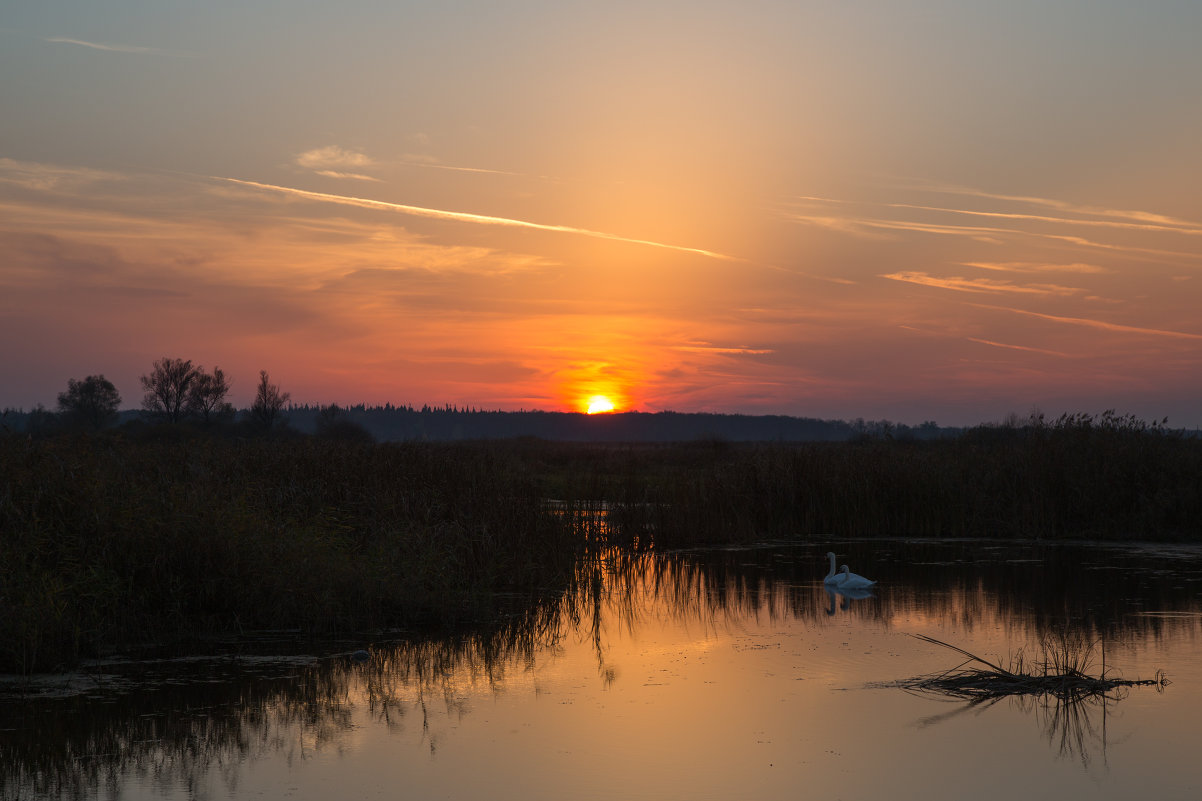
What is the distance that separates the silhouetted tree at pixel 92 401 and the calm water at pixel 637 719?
178ft

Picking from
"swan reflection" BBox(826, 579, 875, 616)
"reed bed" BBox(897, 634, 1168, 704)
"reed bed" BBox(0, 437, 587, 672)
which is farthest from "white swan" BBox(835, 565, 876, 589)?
"reed bed" BBox(897, 634, 1168, 704)

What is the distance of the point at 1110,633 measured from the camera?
1026cm

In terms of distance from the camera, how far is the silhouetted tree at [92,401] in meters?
59.2

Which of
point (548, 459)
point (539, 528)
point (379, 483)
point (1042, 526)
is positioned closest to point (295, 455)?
point (379, 483)

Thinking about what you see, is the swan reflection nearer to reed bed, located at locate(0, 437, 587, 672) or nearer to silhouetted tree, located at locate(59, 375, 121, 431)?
reed bed, located at locate(0, 437, 587, 672)

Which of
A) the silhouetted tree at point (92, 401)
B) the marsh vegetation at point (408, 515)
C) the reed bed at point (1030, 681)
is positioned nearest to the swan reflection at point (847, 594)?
the marsh vegetation at point (408, 515)

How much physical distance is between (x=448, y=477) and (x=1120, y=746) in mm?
10057

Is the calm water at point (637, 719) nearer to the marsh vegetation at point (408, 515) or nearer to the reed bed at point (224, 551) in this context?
the reed bed at point (224, 551)

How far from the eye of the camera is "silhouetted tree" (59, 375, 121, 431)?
59.2 metres

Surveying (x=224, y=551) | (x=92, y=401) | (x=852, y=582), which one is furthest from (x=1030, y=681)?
(x=92, y=401)

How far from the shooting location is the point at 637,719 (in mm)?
7375

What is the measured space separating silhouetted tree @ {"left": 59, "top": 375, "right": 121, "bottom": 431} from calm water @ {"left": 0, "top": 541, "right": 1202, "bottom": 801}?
178ft

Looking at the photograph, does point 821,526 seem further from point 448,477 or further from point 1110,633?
point 1110,633

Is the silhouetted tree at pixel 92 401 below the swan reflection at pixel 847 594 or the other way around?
the other way around
